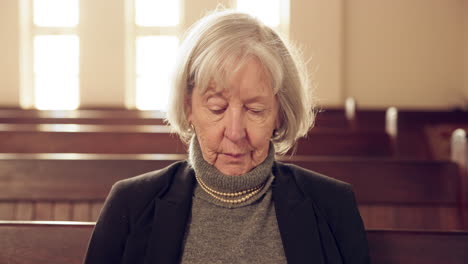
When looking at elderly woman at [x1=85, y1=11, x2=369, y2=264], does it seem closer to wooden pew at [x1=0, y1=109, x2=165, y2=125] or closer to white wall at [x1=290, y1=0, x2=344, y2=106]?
wooden pew at [x1=0, y1=109, x2=165, y2=125]

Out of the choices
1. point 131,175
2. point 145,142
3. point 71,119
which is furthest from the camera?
point 71,119

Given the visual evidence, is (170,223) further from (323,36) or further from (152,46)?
(152,46)

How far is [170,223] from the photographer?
63.5 inches

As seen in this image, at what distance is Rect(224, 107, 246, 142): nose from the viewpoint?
64.1 inches

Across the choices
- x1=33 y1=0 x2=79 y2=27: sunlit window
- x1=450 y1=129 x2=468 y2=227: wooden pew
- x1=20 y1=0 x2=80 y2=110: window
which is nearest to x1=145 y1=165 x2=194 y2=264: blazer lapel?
x1=450 y1=129 x2=468 y2=227: wooden pew

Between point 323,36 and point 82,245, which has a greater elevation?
point 323,36

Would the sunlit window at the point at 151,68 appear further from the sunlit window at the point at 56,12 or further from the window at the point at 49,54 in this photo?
the sunlit window at the point at 56,12

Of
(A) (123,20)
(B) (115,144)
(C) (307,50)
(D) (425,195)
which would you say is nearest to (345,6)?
(C) (307,50)

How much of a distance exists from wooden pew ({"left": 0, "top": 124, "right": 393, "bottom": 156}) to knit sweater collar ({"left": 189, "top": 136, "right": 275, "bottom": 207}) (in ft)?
7.72

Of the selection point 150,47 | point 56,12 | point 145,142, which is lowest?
point 145,142

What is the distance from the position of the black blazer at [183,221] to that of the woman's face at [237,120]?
0.10 m

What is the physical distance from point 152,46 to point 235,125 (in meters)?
9.08

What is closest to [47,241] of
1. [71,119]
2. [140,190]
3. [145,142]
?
[140,190]

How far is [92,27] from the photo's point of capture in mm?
10297
